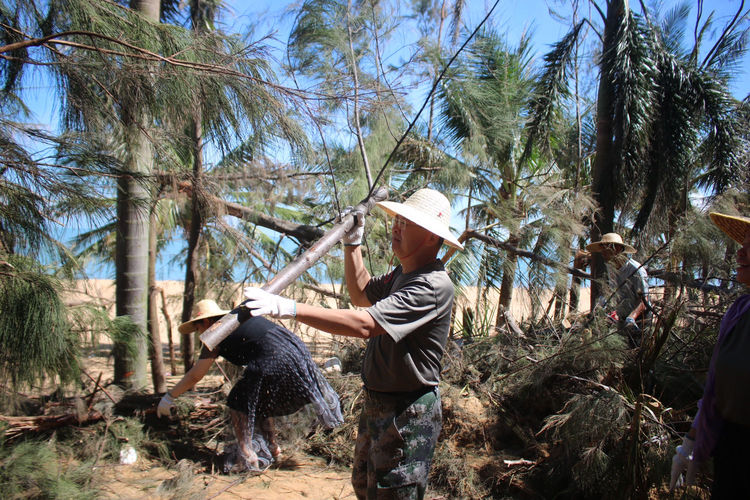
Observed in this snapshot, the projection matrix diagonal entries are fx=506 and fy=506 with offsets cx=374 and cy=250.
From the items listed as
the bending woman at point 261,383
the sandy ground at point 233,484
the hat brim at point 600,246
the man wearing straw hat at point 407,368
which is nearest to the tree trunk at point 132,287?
the bending woman at point 261,383

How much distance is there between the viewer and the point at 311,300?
20.1 ft

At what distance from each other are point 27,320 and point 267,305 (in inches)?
68.4

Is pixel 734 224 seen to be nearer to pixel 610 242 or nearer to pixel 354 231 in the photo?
pixel 354 231

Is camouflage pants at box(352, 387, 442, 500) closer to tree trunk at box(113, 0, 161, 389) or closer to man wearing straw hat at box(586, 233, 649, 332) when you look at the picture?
man wearing straw hat at box(586, 233, 649, 332)

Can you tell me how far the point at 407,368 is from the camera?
2234mm

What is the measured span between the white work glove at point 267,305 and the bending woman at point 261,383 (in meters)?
2.26

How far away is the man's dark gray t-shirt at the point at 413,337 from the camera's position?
213 cm

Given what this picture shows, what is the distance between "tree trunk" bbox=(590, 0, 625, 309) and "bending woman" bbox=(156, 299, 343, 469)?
15.2ft

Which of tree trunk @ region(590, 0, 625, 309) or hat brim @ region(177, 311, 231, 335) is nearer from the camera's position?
hat brim @ region(177, 311, 231, 335)

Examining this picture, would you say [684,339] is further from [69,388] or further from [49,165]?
[69,388]

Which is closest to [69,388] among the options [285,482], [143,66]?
[285,482]

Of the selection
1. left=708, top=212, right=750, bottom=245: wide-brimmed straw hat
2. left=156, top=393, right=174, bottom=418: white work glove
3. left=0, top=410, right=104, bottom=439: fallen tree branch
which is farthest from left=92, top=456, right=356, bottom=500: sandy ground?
left=708, top=212, right=750, bottom=245: wide-brimmed straw hat

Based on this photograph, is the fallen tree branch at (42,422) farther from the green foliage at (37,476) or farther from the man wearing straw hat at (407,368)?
the man wearing straw hat at (407,368)

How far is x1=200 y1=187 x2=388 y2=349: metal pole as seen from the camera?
6.15ft
